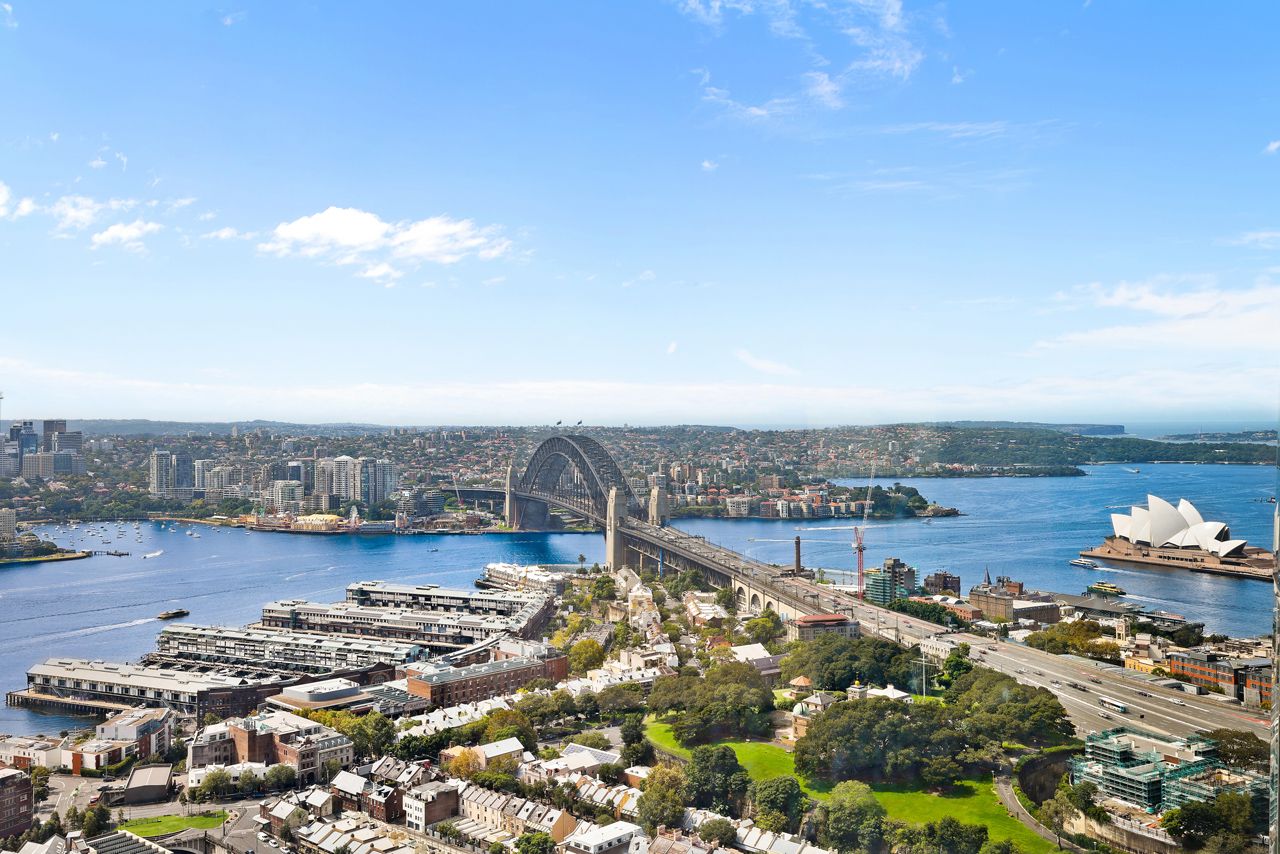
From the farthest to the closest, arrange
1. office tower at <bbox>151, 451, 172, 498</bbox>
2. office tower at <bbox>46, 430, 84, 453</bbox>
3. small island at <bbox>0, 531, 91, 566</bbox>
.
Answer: office tower at <bbox>46, 430, 84, 453</bbox> → office tower at <bbox>151, 451, 172, 498</bbox> → small island at <bbox>0, 531, 91, 566</bbox>

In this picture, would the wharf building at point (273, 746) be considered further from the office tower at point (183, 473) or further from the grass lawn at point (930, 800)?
the office tower at point (183, 473)

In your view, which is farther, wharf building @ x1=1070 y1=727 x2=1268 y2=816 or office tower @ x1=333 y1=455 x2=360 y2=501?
office tower @ x1=333 y1=455 x2=360 y2=501

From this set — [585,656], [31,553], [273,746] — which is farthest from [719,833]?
[31,553]

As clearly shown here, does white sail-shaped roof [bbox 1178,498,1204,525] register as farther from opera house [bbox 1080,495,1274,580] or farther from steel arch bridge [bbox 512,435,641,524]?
steel arch bridge [bbox 512,435,641,524]

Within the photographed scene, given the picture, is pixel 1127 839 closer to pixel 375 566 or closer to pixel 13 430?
pixel 375 566

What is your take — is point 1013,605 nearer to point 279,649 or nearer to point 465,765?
point 465,765

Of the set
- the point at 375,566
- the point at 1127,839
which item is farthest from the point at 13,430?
the point at 1127,839

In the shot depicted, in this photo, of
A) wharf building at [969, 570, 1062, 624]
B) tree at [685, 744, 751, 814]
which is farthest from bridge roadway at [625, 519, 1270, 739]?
tree at [685, 744, 751, 814]
